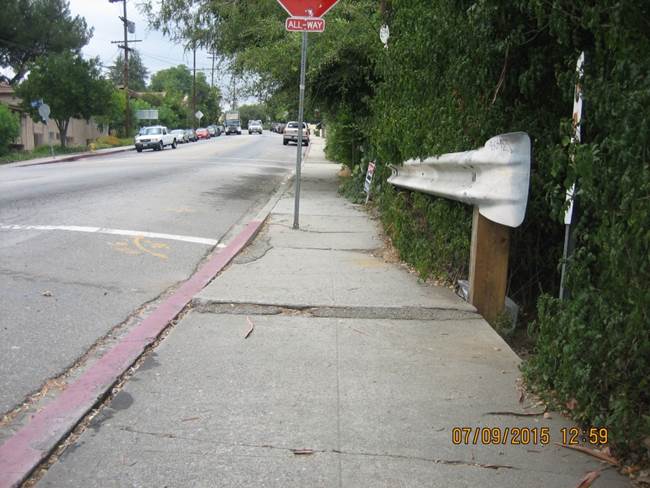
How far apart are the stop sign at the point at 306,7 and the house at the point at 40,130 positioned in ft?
122

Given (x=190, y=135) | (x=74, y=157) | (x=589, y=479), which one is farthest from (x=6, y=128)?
(x=589, y=479)

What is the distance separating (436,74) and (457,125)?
709 mm

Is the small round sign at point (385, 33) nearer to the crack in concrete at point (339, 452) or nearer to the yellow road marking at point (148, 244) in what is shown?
the yellow road marking at point (148, 244)

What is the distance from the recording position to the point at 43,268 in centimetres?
724

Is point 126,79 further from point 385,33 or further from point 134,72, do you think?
point 134,72

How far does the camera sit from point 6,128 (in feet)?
116

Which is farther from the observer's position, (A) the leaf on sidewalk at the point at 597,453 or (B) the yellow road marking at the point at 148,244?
(B) the yellow road marking at the point at 148,244

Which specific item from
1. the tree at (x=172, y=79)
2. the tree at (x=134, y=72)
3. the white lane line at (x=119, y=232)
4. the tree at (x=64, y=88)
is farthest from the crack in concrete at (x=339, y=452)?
the tree at (x=172, y=79)

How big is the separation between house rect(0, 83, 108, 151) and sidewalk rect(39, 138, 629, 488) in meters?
40.8

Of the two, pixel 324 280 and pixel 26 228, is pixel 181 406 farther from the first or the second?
pixel 26 228

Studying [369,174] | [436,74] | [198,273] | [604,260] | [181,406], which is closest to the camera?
[604,260]

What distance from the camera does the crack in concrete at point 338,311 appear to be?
5.51m

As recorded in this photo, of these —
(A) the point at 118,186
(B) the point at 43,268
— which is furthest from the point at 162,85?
(B) the point at 43,268

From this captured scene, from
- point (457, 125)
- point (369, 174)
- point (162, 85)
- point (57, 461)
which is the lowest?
point (57, 461)
